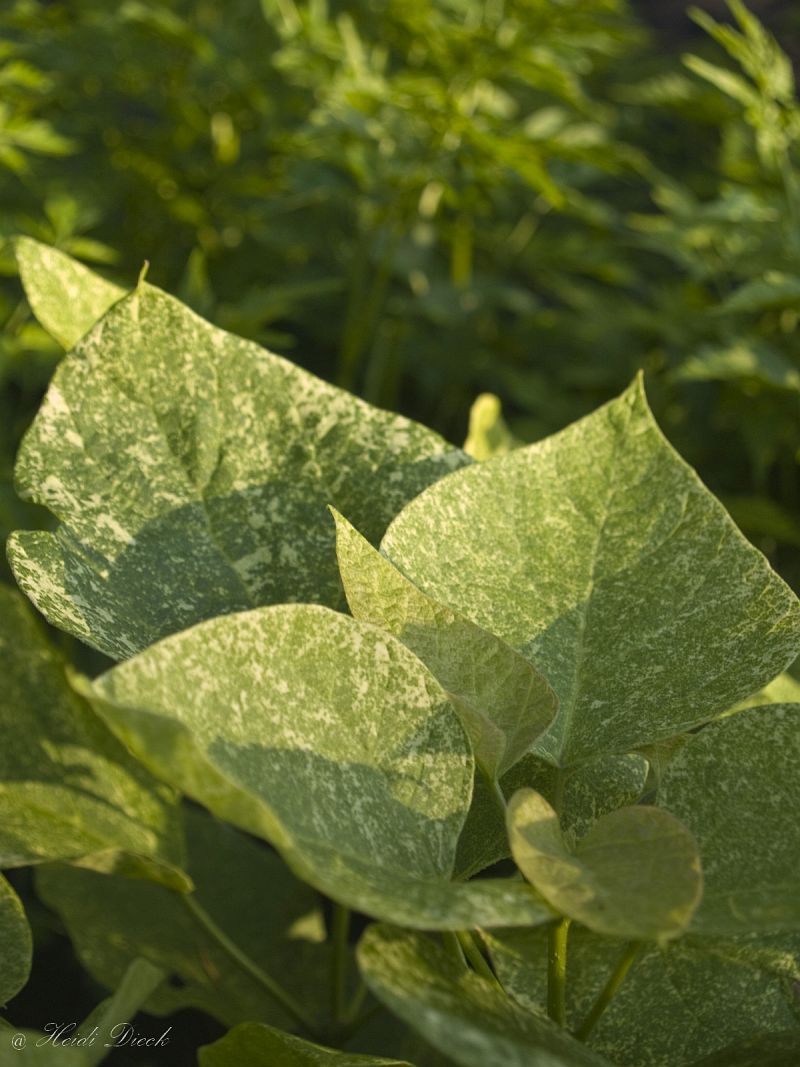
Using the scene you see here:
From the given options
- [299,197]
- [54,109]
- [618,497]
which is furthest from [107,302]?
[54,109]

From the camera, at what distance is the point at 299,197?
1.33 meters

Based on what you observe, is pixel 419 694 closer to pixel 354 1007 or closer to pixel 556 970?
pixel 556 970

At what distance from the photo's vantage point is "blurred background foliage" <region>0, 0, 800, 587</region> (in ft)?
3.89

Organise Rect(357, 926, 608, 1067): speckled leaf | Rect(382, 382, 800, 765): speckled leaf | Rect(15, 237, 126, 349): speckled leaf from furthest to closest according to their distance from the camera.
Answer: Rect(15, 237, 126, 349): speckled leaf, Rect(382, 382, 800, 765): speckled leaf, Rect(357, 926, 608, 1067): speckled leaf

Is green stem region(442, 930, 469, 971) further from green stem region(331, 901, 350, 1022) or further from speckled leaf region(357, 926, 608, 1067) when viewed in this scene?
green stem region(331, 901, 350, 1022)

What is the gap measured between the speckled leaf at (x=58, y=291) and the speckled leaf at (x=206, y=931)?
23 cm

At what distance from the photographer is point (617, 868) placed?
0.34m

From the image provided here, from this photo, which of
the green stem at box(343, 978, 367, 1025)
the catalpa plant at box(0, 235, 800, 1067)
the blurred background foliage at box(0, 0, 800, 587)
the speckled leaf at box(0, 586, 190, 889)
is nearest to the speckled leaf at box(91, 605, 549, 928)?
the catalpa plant at box(0, 235, 800, 1067)

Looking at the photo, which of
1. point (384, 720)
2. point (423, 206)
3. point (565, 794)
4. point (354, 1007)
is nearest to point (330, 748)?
point (384, 720)

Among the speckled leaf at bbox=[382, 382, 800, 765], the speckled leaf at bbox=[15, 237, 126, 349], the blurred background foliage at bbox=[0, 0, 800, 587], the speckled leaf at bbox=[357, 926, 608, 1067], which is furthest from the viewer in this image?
the blurred background foliage at bbox=[0, 0, 800, 587]

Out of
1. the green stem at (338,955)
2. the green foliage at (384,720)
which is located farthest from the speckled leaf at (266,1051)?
the green stem at (338,955)

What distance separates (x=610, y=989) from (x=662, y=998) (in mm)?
64

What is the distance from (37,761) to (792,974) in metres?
0.28

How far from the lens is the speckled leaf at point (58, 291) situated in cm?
50
